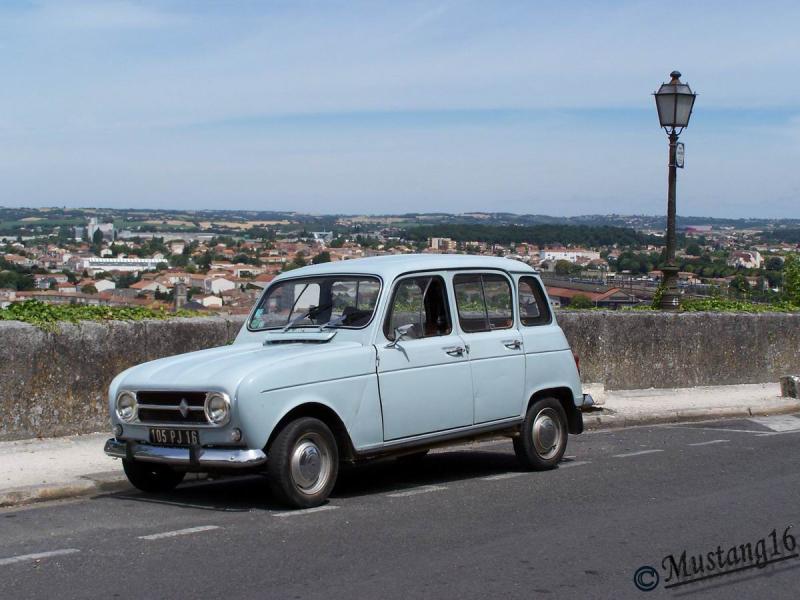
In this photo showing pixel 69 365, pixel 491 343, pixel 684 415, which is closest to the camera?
pixel 491 343

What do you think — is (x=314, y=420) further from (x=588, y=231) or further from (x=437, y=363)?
(x=588, y=231)

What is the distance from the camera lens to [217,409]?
7.73 metres

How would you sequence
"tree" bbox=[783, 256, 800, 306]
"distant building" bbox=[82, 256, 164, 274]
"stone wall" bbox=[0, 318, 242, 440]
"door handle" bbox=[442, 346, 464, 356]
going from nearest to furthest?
"door handle" bbox=[442, 346, 464, 356] < "stone wall" bbox=[0, 318, 242, 440] < "tree" bbox=[783, 256, 800, 306] < "distant building" bbox=[82, 256, 164, 274]

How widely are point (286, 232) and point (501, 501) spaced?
2201 centimetres

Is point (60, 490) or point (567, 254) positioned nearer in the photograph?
point (60, 490)

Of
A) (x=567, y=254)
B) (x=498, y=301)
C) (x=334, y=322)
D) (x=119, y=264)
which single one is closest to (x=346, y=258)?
(x=498, y=301)

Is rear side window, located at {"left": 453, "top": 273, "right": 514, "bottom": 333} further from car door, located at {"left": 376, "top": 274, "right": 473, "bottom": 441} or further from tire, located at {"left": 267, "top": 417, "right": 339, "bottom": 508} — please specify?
tire, located at {"left": 267, "top": 417, "right": 339, "bottom": 508}

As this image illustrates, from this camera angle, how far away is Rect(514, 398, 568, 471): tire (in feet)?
32.2

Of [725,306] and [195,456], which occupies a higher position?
[725,306]

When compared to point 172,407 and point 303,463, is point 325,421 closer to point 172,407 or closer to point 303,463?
point 303,463

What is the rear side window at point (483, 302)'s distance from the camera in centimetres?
946

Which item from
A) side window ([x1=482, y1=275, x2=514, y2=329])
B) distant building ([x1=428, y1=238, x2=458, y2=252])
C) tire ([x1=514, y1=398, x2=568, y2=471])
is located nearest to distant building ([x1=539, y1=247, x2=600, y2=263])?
distant building ([x1=428, y1=238, x2=458, y2=252])

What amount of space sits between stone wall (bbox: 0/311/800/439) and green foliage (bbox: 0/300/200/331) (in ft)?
0.56

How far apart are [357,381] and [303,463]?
76cm
